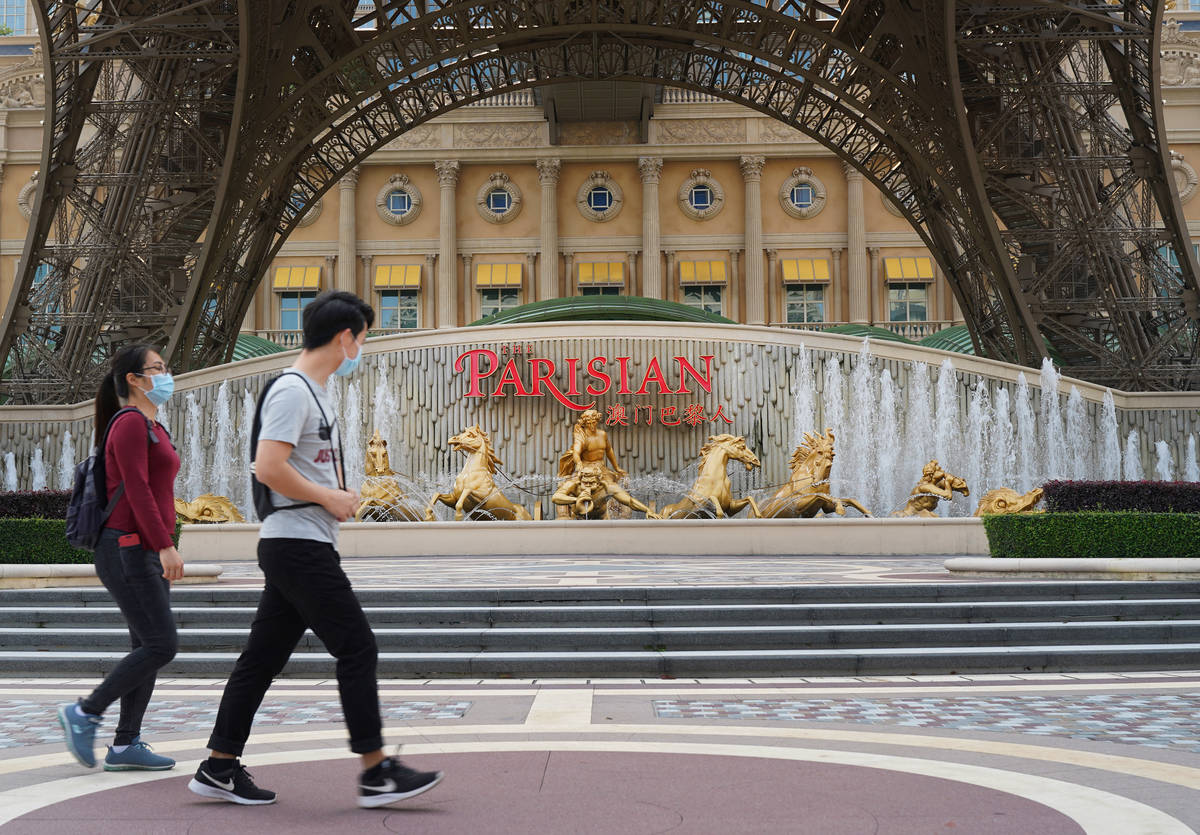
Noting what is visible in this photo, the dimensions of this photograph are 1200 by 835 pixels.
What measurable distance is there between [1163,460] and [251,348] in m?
29.5

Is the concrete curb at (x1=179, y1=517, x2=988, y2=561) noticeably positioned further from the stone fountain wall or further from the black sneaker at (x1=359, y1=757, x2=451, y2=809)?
the black sneaker at (x1=359, y1=757, x2=451, y2=809)

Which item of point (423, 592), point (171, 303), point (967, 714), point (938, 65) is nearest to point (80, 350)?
point (171, 303)

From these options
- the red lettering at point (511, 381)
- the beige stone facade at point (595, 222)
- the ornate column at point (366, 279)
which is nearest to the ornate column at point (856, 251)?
the beige stone facade at point (595, 222)

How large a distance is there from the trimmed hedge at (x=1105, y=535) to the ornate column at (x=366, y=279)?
41.5 meters

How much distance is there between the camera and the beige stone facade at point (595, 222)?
53.2 meters

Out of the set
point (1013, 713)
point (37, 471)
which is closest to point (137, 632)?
point (1013, 713)

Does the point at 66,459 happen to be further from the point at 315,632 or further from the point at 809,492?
the point at 315,632

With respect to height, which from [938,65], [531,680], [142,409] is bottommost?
[531,680]

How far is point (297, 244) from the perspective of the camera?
53781mm

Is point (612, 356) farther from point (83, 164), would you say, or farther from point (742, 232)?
point (742, 232)

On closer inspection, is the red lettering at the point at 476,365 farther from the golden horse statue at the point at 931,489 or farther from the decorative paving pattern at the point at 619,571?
the decorative paving pattern at the point at 619,571

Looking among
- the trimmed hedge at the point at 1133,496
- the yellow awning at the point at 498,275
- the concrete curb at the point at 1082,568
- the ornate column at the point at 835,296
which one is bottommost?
the concrete curb at the point at 1082,568

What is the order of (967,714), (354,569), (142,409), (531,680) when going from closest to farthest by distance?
(142,409) < (967,714) < (531,680) < (354,569)

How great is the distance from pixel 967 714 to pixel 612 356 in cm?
2336
